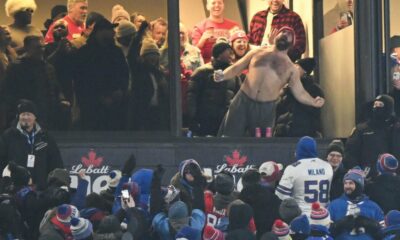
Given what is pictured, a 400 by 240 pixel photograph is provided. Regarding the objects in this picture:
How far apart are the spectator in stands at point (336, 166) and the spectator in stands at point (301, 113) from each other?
1651 mm

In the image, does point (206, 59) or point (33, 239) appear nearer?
point (33, 239)

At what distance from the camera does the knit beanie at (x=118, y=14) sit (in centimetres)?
1958

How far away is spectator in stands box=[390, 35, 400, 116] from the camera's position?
20.3 meters

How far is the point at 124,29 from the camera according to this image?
19641 mm

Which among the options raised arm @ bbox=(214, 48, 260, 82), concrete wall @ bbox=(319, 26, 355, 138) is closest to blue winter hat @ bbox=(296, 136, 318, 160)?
Result: raised arm @ bbox=(214, 48, 260, 82)

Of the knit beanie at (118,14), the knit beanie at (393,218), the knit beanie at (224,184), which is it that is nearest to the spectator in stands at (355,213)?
the knit beanie at (393,218)

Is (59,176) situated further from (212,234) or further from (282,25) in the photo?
(282,25)

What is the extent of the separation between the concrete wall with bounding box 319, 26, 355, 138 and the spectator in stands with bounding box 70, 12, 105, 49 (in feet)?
9.65

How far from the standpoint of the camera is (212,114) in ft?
65.1

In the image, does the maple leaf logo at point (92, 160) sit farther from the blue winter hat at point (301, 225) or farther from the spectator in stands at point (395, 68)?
the blue winter hat at point (301, 225)

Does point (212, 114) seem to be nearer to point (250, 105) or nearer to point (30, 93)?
point (250, 105)

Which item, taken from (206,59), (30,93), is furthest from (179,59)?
(30,93)

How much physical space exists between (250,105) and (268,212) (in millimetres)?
3306

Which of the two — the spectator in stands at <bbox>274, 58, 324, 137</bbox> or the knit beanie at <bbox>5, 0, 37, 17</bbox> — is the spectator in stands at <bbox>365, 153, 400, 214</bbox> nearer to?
the spectator in stands at <bbox>274, 58, 324, 137</bbox>
